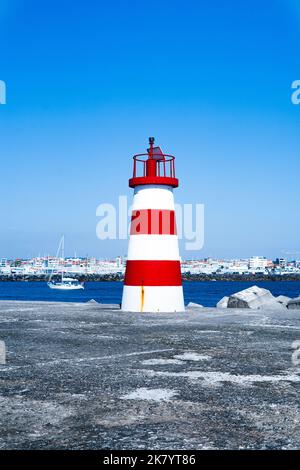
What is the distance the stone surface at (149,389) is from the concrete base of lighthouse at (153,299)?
4.36 meters

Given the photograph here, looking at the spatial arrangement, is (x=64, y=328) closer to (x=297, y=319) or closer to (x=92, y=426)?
(x=297, y=319)

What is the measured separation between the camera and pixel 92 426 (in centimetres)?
366

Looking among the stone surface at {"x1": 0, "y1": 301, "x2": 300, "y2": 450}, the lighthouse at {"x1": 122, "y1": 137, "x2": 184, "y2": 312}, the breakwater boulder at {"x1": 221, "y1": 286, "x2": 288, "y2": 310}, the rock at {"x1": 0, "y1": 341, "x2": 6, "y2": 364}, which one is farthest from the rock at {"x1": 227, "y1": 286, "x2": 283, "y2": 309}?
the rock at {"x1": 0, "y1": 341, "x2": 6, "y2": 364}

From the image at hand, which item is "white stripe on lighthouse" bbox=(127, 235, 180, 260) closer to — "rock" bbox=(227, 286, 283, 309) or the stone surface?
"rock" bbox=(227, 286, 283, 309)

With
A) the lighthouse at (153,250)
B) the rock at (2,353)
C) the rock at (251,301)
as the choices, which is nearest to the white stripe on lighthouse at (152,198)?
the lighthouse at (153,250)

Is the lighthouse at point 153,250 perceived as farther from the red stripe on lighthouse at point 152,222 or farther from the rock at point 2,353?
the rock at point 2,353

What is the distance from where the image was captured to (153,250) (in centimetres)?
1314

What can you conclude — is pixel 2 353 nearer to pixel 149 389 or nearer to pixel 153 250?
pixel 149 389

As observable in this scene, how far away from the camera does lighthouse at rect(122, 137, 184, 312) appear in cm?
1309

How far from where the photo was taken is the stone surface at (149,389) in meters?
3.45

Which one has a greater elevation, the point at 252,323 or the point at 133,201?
the point at 133,201
